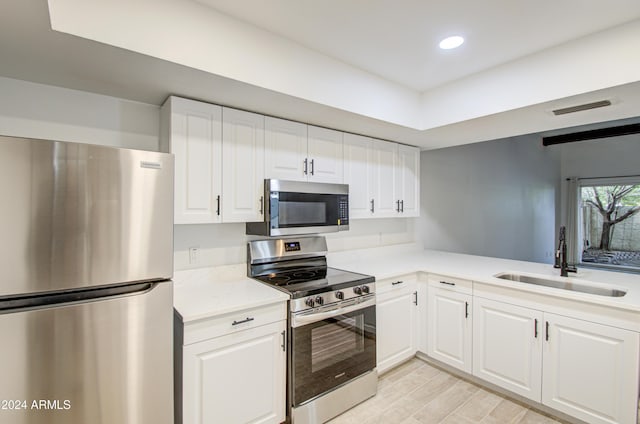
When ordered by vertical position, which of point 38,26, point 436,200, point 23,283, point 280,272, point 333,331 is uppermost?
point 38,26

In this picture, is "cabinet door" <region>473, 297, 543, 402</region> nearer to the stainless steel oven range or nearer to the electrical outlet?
the stainless steel oven range

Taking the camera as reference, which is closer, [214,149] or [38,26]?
[38,26]

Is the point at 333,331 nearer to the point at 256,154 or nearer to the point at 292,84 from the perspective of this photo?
the point at 256,154

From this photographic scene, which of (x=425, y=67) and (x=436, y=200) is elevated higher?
(x=425, y=67)

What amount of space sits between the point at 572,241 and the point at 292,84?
6745 mm

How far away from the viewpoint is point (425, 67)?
2.35m

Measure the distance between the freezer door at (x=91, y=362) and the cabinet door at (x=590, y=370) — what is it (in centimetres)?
245

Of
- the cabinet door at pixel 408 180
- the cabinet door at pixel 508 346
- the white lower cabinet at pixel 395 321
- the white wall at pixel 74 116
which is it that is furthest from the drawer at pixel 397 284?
the white wall at pixel 74 116

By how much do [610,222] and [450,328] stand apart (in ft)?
17.0

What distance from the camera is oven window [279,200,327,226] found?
233cm

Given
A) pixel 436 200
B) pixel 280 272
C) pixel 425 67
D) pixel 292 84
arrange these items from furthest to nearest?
pixel 436 200, pixel 280 272, pixel 425 67, pixel 292 84


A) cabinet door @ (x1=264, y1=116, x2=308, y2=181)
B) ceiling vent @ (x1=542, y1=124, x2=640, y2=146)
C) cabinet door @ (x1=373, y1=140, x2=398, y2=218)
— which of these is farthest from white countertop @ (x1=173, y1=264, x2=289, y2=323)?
ceiling vent @ (x1=542, y1=124, x2=640, y2=146)

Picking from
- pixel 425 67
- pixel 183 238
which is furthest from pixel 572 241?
pixel 183 238

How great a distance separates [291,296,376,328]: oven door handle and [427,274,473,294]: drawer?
2.67 feet
